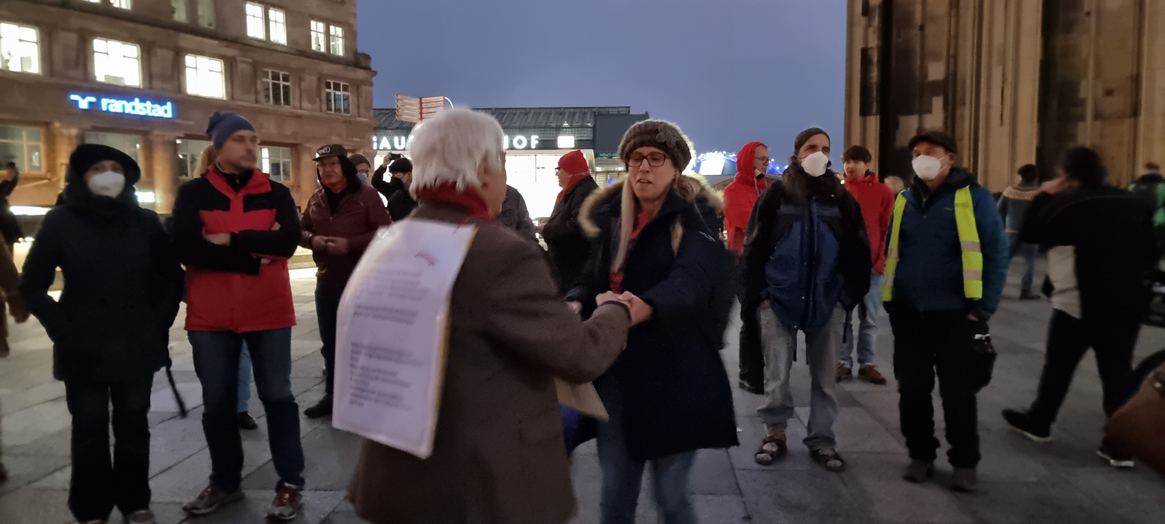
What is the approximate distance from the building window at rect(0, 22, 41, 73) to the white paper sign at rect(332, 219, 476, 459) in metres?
32.1

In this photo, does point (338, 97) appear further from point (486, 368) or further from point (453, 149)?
point (486, 368)

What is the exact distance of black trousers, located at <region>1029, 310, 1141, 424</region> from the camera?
15.1 ft

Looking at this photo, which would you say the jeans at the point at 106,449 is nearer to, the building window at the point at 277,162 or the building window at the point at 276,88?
the building window at the point at 277,162

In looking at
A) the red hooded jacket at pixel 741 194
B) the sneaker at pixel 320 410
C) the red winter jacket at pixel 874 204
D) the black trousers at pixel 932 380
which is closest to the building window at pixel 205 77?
the sneaker at pixel 320 410

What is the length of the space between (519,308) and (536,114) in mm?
65056

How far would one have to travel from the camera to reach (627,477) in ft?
9.03

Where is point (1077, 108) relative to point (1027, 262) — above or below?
above

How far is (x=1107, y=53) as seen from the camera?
13.2m

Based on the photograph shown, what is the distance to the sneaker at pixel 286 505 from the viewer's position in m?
3.62

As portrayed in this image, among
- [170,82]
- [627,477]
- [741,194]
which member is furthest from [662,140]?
[170,82]

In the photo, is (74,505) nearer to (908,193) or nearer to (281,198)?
(281,198)

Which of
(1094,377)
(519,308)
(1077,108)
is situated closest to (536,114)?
(1077,108)

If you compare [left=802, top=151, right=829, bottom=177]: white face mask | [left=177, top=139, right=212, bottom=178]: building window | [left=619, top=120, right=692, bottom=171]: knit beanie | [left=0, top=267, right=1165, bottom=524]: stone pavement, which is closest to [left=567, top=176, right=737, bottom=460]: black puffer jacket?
[left=619, top=120, right=692, bottom=171]: knit beanie

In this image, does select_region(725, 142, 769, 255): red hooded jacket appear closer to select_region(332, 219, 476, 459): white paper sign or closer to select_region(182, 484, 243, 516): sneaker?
select_region(182, 484, 243, 516): sneaker
